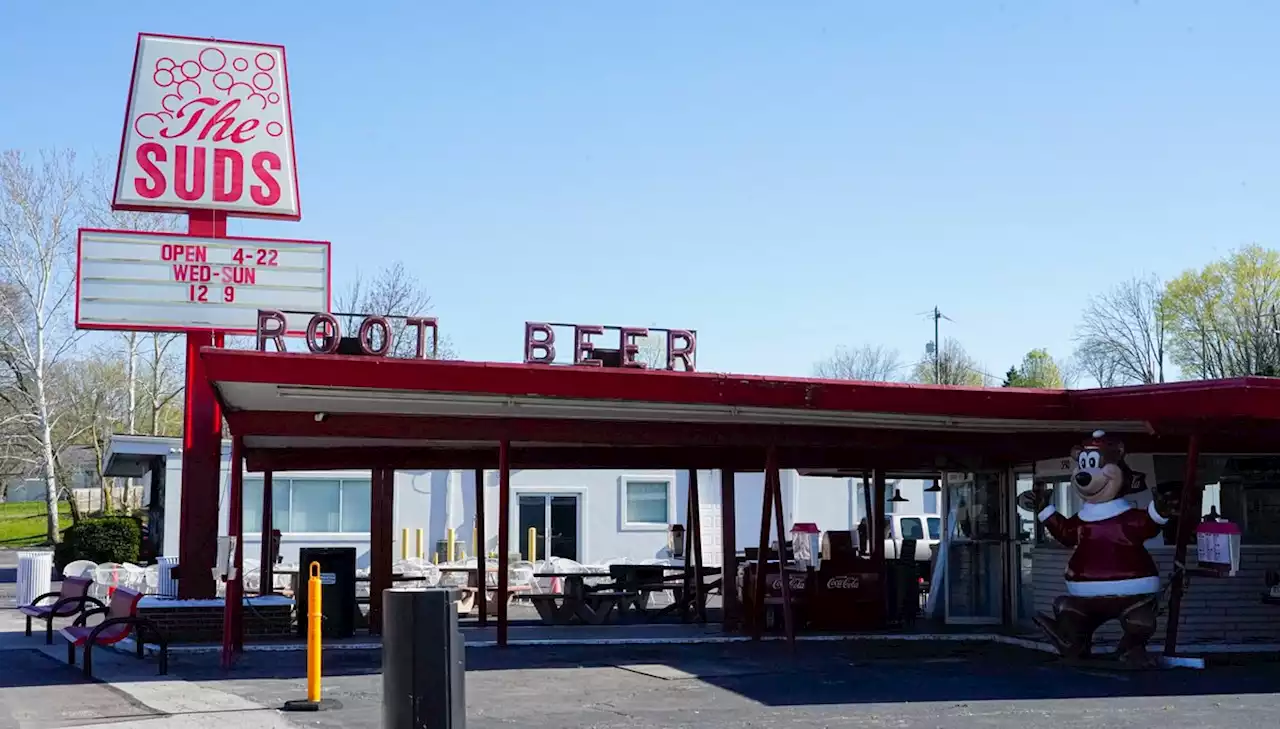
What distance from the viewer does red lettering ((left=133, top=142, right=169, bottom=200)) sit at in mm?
18172

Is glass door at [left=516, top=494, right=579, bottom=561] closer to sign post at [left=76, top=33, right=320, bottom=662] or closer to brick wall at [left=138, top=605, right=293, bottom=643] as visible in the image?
sign post at [left=76, top=33, right=320, bottom=662]

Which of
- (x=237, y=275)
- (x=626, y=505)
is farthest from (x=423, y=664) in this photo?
(x=626, y=505)

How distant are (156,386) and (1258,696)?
142ft

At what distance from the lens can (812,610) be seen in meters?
18.2

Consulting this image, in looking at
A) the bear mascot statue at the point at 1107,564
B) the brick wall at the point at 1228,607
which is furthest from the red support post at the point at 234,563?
the brick wall at the point at 1228,607

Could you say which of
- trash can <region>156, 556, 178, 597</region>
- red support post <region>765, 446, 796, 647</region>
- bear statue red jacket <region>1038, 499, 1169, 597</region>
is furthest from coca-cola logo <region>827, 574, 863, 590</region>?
trash can <region>156, 556, 178, 597</region>

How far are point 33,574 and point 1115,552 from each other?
16152 mm

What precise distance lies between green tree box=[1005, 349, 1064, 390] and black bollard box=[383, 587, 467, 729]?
83414mm

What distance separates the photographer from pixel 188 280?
1791cm

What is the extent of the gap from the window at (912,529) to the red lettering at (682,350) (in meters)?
15.7

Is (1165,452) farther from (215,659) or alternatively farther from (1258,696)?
(215,659)

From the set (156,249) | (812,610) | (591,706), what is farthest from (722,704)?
(156,249)

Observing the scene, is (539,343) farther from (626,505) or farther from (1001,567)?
(626,505)

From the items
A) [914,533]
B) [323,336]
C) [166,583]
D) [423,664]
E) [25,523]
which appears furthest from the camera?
[25,523]
